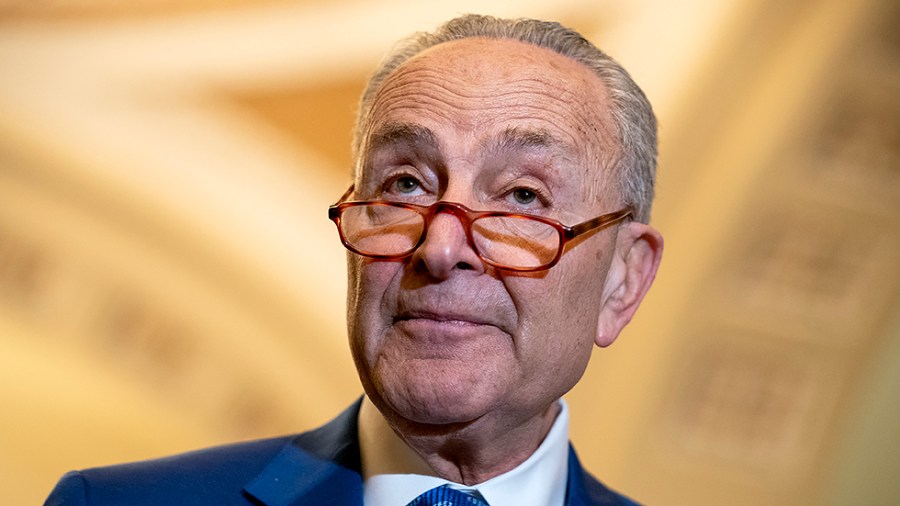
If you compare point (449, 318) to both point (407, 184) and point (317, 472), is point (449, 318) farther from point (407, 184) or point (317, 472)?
point (317, 472)

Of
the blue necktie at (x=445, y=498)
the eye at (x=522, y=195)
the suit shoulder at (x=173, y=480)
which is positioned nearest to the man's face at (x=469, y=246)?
the eye at (x=522, y=195)

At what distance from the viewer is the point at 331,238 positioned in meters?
5.28

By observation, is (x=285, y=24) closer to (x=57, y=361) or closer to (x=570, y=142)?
(x=57, y=361)

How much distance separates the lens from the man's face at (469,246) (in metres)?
1.69

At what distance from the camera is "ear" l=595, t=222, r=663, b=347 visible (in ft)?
6.39

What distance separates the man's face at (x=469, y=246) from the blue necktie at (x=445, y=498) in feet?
0.40

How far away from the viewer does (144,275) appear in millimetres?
5359

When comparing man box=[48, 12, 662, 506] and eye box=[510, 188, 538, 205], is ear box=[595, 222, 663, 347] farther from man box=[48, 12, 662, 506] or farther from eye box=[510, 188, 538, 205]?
eye box=[510, 188, 538, 205]

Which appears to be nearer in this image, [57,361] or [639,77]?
[639,77]

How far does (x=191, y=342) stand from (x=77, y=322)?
49cm

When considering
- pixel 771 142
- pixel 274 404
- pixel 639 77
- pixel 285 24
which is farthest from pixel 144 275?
pixel 771 142

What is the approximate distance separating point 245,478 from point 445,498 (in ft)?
1.06

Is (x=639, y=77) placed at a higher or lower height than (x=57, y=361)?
higher

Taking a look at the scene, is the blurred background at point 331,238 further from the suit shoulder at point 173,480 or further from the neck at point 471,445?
the suit shoulder at point 173,480
